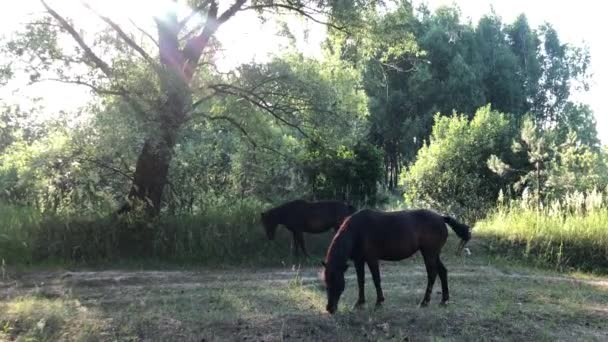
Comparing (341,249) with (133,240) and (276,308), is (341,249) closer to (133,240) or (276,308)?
(276,308)

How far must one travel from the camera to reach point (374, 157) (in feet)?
56.7

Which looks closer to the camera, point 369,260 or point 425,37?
point 369,260

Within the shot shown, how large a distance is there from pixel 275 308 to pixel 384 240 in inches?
72.8

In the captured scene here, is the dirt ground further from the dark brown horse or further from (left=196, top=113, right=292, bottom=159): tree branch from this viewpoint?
(left=196, top=113, right=292, bottom=159): tree branch

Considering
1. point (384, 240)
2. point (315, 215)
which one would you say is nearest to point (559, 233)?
point (315, 215)

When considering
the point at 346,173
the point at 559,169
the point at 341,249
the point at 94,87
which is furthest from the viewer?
the point at 559,169

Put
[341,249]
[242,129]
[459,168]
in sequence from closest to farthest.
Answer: [341,249] → [242,129] → [459,168]

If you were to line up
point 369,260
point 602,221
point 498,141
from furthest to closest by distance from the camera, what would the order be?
point 498,141 < point 602,221 < point 369,260

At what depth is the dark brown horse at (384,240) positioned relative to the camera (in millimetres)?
7742

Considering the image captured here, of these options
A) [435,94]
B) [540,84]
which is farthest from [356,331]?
[540,84]

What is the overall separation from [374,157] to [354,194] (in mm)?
1305

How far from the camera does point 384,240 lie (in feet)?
26.3

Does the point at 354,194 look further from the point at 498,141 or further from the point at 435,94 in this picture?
the point at 435,94

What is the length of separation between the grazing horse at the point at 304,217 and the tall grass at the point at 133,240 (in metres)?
0.49
